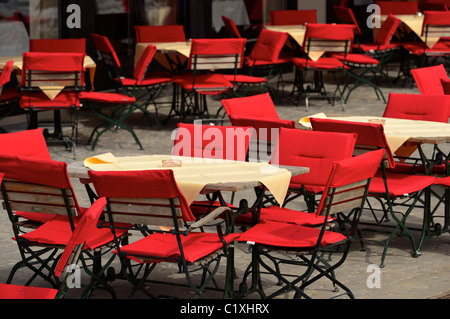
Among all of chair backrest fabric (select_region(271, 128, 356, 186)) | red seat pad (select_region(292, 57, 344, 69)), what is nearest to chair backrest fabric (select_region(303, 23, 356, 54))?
red seat pad (select_region(292, 57, 344, 69))

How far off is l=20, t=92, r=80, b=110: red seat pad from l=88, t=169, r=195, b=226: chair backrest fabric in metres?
4.64

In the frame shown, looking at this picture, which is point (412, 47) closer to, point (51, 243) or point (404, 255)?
point (404, 255)

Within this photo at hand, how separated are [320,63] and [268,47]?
2.44 ft

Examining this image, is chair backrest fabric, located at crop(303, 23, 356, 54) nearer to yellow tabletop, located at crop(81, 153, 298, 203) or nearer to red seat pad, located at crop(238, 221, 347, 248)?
yellow tabletop, located at crop(81, 153, 298, 203)

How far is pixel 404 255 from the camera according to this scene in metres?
6.08

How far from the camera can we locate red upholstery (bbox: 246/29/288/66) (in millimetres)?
11391

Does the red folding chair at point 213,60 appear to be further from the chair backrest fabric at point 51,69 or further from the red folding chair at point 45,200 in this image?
the red folding chair at point 45,200

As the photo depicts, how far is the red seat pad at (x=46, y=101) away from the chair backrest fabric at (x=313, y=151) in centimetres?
373

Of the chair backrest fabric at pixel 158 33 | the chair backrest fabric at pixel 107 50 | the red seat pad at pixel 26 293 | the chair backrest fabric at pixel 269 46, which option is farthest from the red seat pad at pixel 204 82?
the red seat pad at pixel 26 293

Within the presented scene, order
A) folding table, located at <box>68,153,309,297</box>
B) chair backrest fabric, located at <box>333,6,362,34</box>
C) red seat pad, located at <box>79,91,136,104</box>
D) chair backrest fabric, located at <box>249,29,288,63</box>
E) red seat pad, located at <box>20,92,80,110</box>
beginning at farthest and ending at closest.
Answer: chair backrest fabric, located at <box>333,6,362,34</box> < chair backrest fabric, located at <box>249,29,288,63</box> < red seat pad, located at <box>79,91,136,104</box> < red seat pad, located at <box>20,92,80,110</box> < folding table, located at <box>68,153,309,297</box>

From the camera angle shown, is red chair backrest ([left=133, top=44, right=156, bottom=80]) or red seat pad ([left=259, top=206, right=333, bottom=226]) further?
red chair backrest ([left=133, top=44, right=156, bottom=80])

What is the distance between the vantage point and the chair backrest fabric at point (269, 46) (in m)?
11.4
